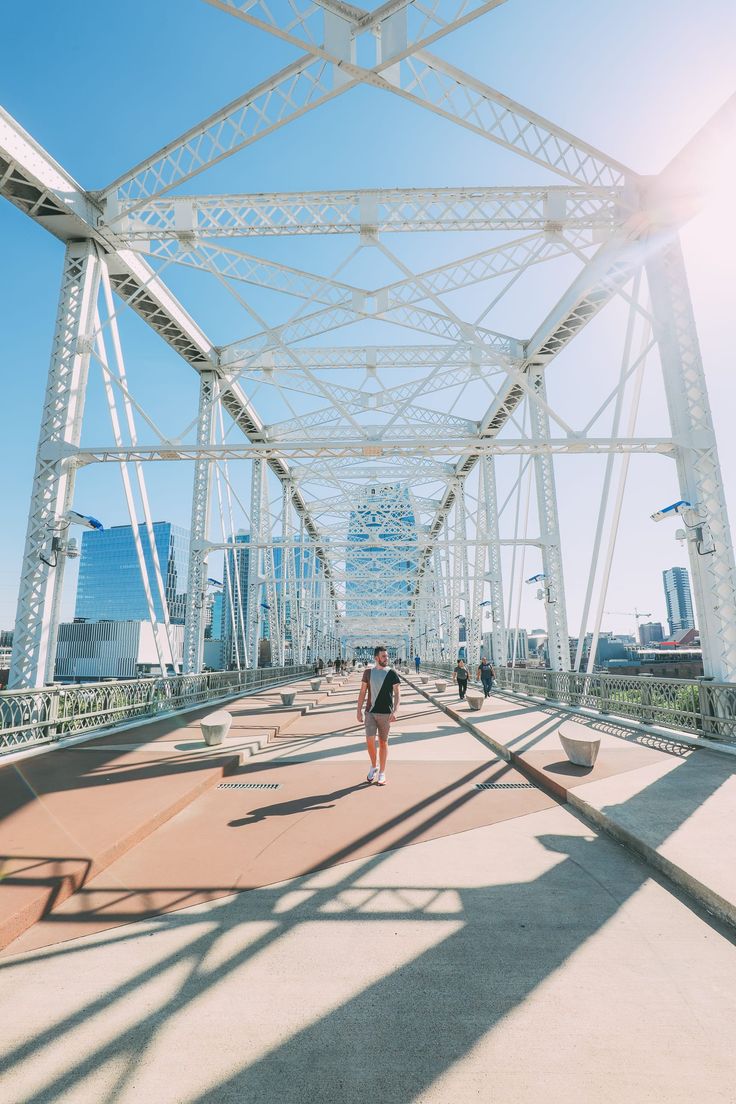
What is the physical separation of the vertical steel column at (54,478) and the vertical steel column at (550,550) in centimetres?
1378

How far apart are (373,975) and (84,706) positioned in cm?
952

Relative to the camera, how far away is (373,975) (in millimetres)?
2936

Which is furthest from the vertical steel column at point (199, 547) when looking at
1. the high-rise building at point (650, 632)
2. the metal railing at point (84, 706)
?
the high-rise building at point (650, 632)

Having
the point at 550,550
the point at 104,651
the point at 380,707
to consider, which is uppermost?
the point at 550,550

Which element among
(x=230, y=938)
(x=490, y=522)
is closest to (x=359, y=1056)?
(x=230, y=938)

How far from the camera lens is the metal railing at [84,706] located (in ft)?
29.6

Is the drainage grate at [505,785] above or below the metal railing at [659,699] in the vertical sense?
below

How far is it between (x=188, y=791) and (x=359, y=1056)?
14.8 feet

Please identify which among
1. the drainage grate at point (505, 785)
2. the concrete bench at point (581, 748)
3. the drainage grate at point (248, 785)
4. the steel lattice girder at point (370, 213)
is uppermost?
the steel lattice girder at point (370, 213)

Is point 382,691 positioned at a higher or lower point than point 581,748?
higher

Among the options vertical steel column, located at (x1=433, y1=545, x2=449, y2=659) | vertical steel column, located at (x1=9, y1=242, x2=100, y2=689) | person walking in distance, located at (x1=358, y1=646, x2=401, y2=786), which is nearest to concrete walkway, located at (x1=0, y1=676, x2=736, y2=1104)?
person walking in distance, located at (x1=358, y1=646, x2=401, y2=786)

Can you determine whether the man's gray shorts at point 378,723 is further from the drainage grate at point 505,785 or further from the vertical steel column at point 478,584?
the vertical steel column at point 478,584

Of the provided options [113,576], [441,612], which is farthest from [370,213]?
[113,576]

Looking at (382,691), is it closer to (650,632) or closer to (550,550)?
(550,550)
